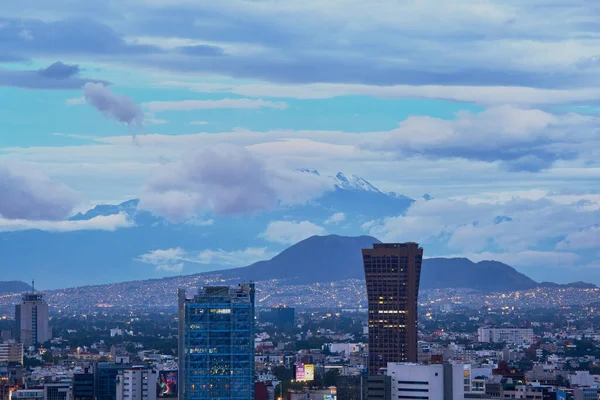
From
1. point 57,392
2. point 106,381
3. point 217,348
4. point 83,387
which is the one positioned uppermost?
point 217,348

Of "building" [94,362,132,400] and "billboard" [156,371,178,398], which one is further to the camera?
"building" [94,362,132,400]

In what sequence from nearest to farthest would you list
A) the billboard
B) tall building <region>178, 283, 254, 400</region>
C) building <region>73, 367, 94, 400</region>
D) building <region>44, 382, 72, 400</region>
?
tall building <region>178, 283, 254, 400</region>
the billboard
building <region>44, 382, 72, 400</region>
building <region>73, 367, 94, 400</region>

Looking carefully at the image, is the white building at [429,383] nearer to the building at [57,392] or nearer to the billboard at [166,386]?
the billboard at [166,386]

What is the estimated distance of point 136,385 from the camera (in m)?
179

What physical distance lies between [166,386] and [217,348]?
6706cm

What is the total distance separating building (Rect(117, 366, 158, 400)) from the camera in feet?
582

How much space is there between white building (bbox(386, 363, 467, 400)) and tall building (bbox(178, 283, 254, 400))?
19.7 meters

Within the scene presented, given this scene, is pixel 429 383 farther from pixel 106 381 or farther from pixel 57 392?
pixel 106 381

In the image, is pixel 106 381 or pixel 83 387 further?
pixel 83 387

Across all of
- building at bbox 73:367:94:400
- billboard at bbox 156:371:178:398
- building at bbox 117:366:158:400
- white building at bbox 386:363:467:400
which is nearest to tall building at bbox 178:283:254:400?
white building at bbox 386:363:467:400

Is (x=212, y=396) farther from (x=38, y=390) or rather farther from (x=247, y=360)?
(x=38, y=390)

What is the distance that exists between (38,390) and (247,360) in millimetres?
76788

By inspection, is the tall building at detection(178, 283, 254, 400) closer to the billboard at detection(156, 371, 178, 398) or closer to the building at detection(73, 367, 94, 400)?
the billboard at detection(156, 371, 178, 398)

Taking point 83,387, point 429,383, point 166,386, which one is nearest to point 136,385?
point 166,386
